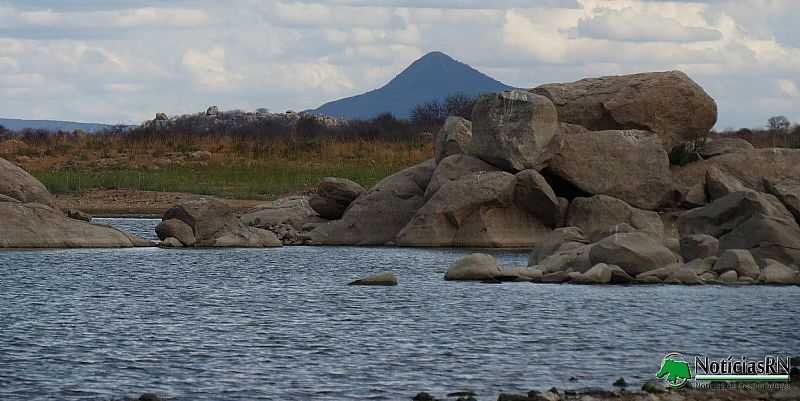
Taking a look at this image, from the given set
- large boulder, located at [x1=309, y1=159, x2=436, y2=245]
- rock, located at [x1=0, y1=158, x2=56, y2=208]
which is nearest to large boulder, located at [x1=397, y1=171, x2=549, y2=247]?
large boulder, located at [x1=309, y1=159, x2=436, y2=245]

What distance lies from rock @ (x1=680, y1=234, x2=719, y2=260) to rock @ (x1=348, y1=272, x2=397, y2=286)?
6.91m

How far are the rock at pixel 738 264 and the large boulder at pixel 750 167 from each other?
10461 mm

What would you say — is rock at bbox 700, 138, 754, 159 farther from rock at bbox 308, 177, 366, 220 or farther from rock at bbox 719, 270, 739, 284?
rock at bbox 719, 270, 739, 284

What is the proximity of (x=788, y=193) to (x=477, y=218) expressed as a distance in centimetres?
931

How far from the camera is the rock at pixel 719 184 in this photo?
37062 mm

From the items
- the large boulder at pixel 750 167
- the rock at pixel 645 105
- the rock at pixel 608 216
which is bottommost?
the rock at pixel 608 216

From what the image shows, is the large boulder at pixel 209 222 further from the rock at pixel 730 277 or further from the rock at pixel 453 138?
the rock at pixel 730 277

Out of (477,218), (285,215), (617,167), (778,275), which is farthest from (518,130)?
(778,275)

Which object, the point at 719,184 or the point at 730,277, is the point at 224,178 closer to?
the point at 719,184

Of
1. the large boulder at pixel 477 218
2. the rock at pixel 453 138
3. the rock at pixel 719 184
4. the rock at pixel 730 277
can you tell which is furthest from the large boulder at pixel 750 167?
the rock at pixel 730 277

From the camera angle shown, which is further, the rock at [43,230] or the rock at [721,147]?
the rock at [721,147]

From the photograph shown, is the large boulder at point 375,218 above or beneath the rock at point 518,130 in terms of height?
beneath

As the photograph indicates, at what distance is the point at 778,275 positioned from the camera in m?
27.3

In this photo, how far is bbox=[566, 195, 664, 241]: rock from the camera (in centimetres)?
3647
